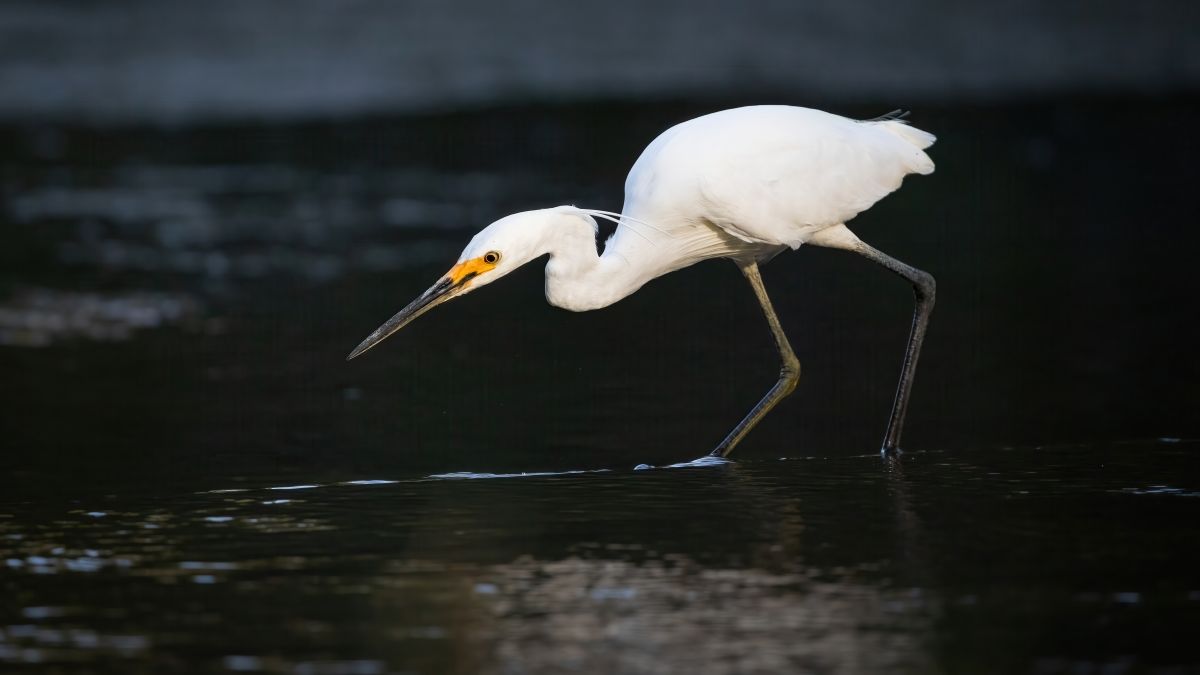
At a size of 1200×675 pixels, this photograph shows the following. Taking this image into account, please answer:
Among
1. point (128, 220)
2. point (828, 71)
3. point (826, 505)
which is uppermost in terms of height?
point (828, 71)

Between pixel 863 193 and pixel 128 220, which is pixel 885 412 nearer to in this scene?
pixel 863 193

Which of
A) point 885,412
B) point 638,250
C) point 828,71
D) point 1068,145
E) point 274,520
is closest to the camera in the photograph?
point 274,520

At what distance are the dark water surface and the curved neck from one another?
666 mm

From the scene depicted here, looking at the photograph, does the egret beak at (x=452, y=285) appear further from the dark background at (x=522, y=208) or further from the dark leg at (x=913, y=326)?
A: the dark leg at (x=913, y=326)

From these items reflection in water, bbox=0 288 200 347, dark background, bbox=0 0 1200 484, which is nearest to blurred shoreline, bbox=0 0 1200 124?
dark background, bbox=0 0 1200 484

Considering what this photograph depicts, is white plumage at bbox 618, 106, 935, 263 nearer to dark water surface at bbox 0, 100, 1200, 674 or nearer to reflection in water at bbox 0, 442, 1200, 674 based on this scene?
dark water surface at bbox 0, 100, 1200, 674

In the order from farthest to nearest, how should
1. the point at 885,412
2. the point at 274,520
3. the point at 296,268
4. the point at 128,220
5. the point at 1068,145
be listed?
1. the point at 1068,145
2. the point at 128,220
3. the point at 296,268
4. the point at 885,412
5. the point at 274,520

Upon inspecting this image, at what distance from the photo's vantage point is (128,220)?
15.5m

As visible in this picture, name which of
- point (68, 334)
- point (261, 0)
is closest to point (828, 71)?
point (261, 0)

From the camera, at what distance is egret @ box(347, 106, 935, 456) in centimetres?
728

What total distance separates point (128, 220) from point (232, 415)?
282 inches

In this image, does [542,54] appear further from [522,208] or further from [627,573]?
[627,573]

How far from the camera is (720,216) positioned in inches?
298

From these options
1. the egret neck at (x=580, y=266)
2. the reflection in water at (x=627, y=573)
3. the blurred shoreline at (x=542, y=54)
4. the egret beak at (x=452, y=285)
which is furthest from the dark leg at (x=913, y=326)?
the blurred shoreline at (x=542, y=54)
